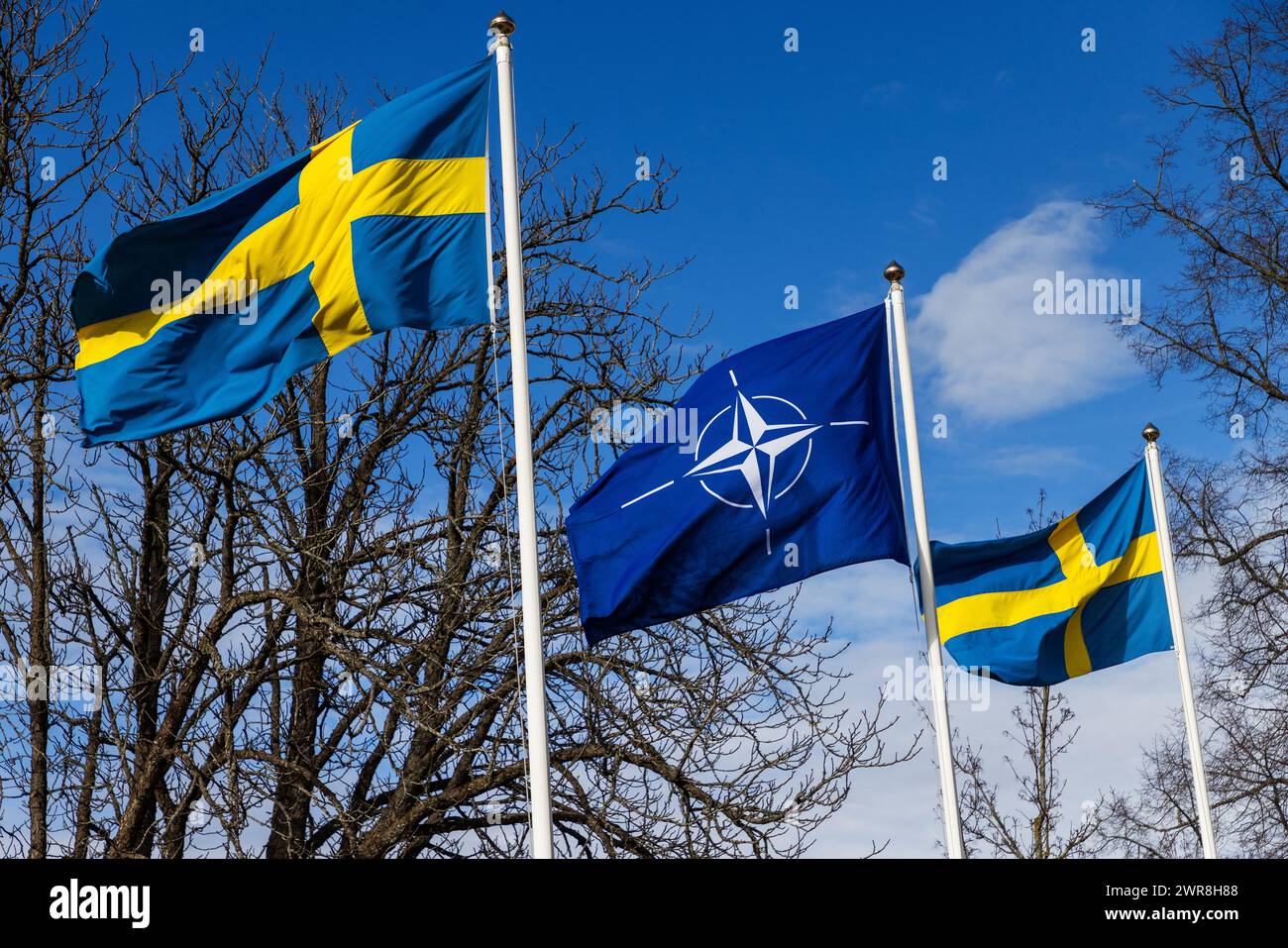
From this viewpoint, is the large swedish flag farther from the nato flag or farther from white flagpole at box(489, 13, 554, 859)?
the nato flag

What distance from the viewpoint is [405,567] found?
462 inches

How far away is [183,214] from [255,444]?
374 cm

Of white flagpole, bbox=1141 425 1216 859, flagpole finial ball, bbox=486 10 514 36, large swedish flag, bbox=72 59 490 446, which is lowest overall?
white flagpole, bbox=1141 425 1216 859

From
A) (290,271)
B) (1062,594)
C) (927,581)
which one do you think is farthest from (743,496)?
(1062,594)

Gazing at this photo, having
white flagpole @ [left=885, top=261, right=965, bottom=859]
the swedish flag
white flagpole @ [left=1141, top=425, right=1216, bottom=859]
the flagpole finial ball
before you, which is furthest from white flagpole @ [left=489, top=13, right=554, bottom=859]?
white flagpole @ [left=1141, top=425, right=1216, bottom=859]

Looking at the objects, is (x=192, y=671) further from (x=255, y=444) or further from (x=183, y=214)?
(x=183, y=214)

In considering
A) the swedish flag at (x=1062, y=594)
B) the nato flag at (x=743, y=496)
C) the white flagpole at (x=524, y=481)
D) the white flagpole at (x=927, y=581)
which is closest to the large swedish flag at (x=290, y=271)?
the white flagpole at (x=524, y=481)

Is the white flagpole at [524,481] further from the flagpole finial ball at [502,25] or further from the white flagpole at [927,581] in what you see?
the white flagpole at [927,581]

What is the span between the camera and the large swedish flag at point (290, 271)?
735cm

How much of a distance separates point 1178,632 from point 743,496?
4.52 m

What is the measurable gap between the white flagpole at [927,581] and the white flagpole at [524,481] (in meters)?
2.37

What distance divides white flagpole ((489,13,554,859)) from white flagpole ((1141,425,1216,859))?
5646 mm

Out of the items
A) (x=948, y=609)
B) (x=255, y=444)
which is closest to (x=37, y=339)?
(x=255, y=444)

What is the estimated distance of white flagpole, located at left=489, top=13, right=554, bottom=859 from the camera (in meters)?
6.44
